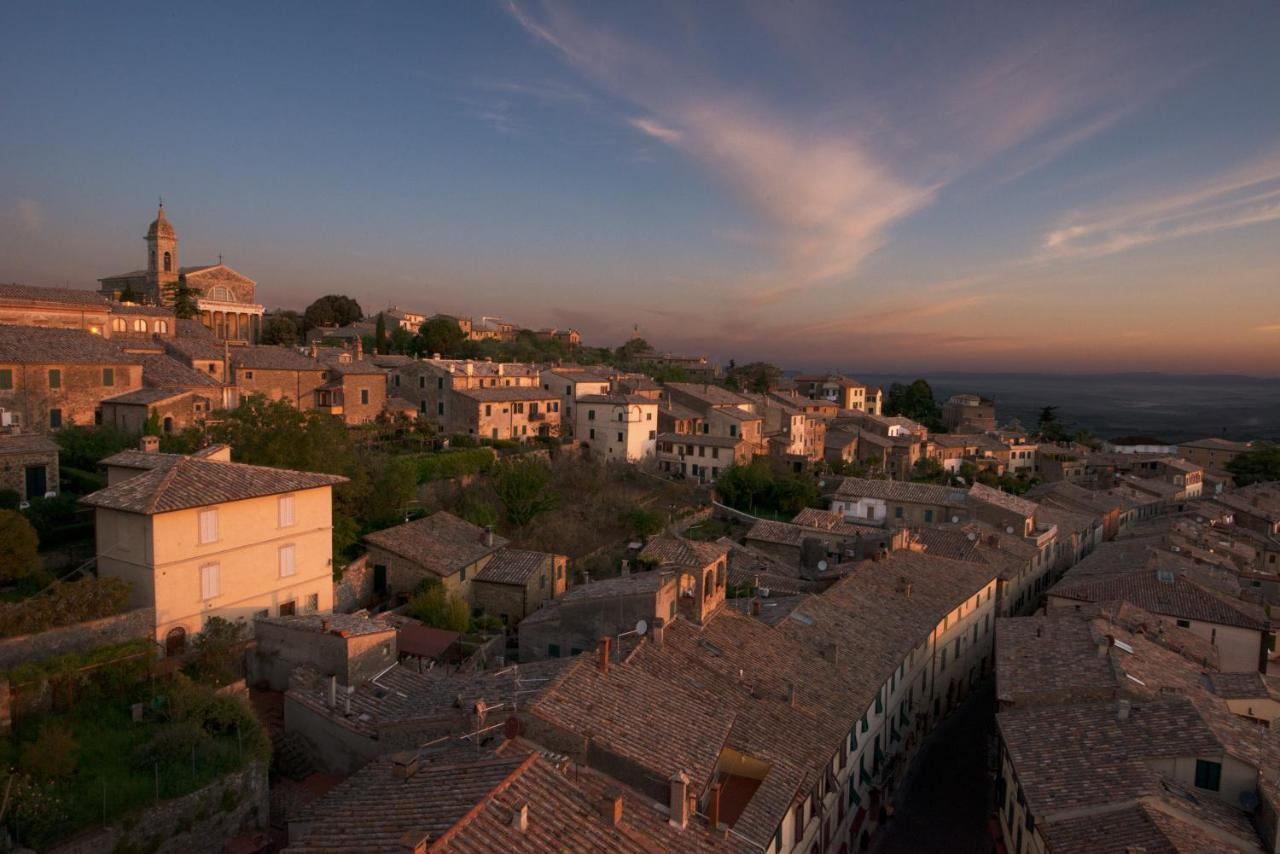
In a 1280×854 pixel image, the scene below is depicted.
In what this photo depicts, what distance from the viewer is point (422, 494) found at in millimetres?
33688

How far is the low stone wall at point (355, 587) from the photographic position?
24812mm

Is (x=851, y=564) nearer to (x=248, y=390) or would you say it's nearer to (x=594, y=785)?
(x=594, y=785)

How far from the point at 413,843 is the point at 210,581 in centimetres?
1332

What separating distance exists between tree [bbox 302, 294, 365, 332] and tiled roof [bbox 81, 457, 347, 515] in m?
60.7

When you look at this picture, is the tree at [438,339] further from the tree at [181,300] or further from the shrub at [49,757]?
the shrub at [49,757]

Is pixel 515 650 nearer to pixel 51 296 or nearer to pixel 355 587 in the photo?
pixel 355 587

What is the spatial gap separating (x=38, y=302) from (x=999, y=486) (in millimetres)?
64310

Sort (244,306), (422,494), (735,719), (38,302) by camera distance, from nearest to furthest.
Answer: (735,719) < (422,494) < (38,302) < (244,306)

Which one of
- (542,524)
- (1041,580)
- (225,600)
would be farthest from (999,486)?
(225,600)

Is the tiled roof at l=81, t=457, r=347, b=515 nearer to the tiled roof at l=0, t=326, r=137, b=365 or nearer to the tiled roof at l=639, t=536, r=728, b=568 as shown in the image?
the tiled roof at l=639, t=536, r=728, b=568

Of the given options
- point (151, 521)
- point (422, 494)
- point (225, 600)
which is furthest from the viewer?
point (422, 494)

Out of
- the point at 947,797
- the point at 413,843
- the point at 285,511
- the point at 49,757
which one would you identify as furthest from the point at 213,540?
the point at 947,797

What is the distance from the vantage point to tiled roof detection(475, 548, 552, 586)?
27062 mm

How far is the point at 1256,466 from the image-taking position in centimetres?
7400
